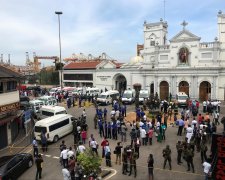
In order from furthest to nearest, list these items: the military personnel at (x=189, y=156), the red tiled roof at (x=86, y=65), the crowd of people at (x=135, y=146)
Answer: the red tiled roof at (x=86, y=65) < the military personnel at (x=189, y=156) < the crowd of people at (x=135, y=146)

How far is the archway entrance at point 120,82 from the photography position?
186 feet

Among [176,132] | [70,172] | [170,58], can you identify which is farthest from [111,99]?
[70,172]

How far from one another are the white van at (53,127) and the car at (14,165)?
179 inches

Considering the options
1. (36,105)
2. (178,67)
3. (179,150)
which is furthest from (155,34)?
(179,150)

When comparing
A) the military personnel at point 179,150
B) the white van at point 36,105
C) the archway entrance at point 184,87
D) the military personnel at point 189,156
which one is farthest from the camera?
the archway entrance at point 184,87

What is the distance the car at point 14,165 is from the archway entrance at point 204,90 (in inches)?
1315

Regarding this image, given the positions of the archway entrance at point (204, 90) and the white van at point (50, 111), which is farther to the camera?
the archway entrance at point (204, 90)

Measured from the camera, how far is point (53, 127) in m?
23.1

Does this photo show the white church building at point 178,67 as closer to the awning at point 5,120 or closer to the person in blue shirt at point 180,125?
the person in blue shirt at point 180,125

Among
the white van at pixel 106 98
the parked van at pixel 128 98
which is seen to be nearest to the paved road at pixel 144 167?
the white van at pixel 106 98

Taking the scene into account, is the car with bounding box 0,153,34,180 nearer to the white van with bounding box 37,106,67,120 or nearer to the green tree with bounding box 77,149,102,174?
the green tree with bounding box 77,149,102,174

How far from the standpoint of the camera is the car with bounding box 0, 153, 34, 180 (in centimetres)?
1548

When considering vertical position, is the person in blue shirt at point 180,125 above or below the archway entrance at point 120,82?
below

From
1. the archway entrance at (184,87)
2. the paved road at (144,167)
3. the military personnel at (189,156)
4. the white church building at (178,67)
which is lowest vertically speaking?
the paved road at (144,167)
